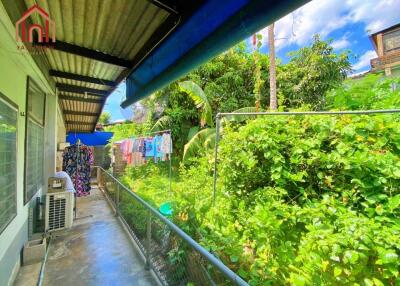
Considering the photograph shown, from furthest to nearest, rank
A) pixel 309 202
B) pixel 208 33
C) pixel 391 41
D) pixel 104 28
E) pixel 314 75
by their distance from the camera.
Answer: pixel 391 41 < pixel 314 75 < pixel 104 28 < pixel 309 202 < pixel 208 33

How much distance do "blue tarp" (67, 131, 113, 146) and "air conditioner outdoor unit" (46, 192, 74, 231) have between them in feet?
21.8

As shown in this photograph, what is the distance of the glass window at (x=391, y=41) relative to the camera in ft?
38.6

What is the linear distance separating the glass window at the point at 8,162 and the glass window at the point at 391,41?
1547 centimetres

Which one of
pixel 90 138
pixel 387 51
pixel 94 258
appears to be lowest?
pixel 94 258

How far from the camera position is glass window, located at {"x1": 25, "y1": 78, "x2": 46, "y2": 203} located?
147 inches

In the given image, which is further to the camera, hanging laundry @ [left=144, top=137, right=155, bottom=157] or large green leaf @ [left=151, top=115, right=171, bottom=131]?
large green leaf @ [left=151, top=115, right=171, bottom=131]

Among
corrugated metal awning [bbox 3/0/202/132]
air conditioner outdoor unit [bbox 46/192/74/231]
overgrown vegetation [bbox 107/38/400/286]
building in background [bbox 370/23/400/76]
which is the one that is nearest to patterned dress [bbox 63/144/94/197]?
air conditioner outdoor unit [bbox 46/192/74/231]

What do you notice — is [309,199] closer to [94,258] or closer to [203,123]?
[94,258]

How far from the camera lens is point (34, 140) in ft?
14.4

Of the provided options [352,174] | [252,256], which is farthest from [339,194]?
[252,256]

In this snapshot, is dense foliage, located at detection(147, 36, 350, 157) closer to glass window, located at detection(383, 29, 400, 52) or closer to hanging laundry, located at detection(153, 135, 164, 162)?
hanging laundry, located at detection(153, 135, 164, 162)

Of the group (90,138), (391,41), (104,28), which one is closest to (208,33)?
(104,28)

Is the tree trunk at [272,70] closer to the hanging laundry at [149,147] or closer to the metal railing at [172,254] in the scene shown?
the hanging laundry at [149,147]

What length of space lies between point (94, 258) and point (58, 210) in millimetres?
1298
